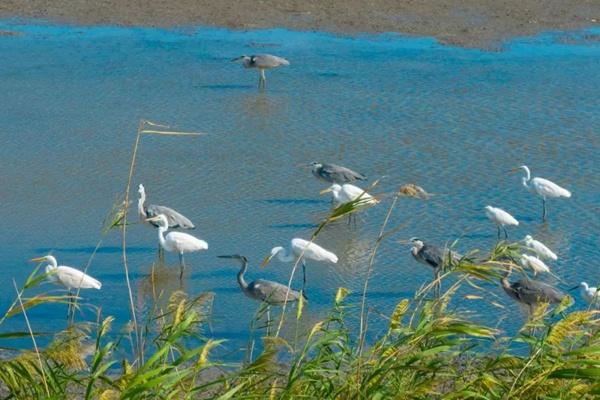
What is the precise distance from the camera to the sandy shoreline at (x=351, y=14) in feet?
63.5

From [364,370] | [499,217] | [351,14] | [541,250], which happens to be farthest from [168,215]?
[351,14]

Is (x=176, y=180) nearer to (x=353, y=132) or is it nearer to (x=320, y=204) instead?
(x=320, y=204)

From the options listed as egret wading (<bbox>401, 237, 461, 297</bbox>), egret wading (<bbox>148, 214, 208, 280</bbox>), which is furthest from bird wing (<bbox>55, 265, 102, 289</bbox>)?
egret wading (<bbox>401, 237, 461, 297</bbox>)

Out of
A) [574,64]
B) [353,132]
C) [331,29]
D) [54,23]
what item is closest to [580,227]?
[353,132]

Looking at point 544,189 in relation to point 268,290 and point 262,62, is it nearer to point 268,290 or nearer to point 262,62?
point 268,290

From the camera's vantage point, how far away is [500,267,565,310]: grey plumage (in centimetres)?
950

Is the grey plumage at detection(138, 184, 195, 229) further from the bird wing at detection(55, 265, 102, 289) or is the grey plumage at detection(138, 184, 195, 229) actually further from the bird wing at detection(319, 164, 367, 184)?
the bird wing at detection(319, 164, 367, 184)

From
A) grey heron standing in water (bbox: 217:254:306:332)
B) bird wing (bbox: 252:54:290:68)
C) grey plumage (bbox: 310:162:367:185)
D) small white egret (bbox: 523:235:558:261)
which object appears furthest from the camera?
bird wing (bbox: 252:54:290:68)

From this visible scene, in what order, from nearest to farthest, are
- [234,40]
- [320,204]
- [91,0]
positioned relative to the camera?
1. [320,204]
2. [234,40]
3. [91,0]

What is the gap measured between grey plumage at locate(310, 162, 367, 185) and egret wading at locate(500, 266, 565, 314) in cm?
311

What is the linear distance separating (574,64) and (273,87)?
4336 millimetres

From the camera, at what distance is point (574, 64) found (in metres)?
17.3

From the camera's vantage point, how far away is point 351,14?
20.1 meters

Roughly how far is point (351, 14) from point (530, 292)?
11208 mm
